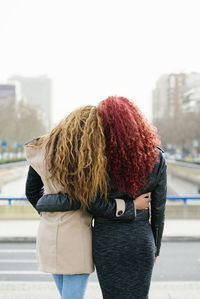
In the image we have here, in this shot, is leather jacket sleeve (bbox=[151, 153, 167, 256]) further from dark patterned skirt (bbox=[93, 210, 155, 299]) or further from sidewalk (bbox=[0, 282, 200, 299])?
sidewalk (bbox=[0, 282, 200, 299])

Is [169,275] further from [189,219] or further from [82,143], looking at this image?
Result: [189,219]

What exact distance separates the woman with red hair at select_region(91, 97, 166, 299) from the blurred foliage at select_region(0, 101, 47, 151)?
50.1m

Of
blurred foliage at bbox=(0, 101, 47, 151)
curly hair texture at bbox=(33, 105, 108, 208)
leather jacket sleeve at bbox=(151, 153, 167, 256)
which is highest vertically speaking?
curly hair texture at bbox=(33, 105, 108, 208)

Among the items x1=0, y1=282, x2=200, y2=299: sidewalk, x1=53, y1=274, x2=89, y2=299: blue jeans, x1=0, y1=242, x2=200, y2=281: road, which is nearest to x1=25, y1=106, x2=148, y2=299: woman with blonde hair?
x1=53, y1=274, x2=89, y2=299: blue jeans

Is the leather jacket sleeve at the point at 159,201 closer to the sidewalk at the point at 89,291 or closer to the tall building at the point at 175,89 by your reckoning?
the sidewalk at the point at 89,291

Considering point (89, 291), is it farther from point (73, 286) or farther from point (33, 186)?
point (33, 186)

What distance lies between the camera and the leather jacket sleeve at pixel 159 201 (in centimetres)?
196

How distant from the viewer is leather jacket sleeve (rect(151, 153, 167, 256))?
1.96 metres

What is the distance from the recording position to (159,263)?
6062mm

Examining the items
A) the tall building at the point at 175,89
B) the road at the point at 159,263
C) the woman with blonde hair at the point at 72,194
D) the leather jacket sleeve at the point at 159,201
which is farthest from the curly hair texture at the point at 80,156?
the tall building at the point at 175,89

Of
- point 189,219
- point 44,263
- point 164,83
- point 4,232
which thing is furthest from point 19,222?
point 164,83

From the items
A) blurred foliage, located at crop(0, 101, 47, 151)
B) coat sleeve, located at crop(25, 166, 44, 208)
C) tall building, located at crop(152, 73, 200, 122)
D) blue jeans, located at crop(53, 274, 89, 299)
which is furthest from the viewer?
tall building, located at crop(152, 73, 200, 122)

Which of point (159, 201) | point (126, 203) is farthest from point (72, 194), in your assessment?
point (159, 201)

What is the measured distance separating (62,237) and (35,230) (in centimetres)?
714
